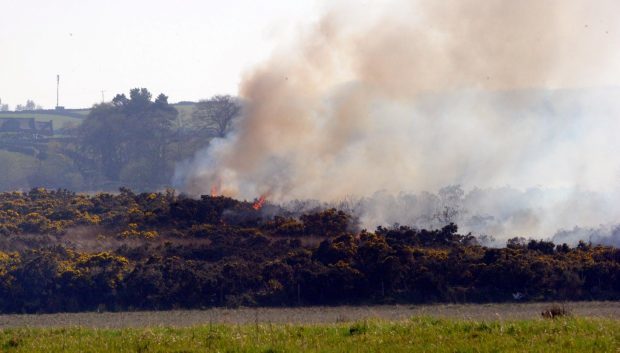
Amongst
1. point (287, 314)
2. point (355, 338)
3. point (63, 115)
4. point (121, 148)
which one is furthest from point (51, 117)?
point (355, 338)

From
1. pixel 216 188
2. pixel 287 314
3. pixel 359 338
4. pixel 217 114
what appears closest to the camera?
pixel 359 338

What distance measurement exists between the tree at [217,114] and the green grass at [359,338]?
68361 mm

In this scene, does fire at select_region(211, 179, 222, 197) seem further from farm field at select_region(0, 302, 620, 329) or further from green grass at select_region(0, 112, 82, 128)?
green grass at select_region(0, 112, 82, 128)

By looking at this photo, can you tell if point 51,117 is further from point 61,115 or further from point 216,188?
point 216,188

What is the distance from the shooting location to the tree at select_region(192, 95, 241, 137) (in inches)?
3648

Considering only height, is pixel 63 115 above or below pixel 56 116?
above

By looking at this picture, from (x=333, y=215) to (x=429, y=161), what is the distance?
18436 millimetres

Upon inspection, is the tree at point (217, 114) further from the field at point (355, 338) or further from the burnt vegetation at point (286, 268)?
the field at point (355, 338)

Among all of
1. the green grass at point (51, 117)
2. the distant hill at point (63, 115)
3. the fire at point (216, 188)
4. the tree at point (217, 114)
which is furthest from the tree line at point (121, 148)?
the fire at point (216, 188)

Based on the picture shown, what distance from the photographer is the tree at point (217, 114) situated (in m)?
92.7

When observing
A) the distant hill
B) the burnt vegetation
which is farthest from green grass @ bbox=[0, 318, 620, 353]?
the distant hill

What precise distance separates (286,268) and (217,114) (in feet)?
194

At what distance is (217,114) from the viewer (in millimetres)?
94562

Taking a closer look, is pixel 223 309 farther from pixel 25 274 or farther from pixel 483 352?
pixel 483 352
